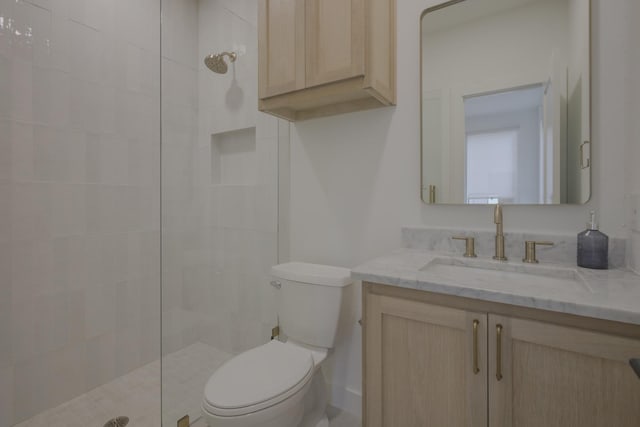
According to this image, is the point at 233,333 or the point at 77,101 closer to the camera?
the point at 77,101

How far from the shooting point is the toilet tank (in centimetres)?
136

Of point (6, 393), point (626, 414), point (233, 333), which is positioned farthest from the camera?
point (233, 333)

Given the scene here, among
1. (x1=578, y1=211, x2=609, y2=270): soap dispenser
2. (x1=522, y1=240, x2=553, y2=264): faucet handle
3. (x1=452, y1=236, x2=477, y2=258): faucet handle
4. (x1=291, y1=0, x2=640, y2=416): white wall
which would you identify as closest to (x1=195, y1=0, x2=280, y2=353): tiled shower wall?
(x1=291, y1=0, x2=640, y2=416): white wall

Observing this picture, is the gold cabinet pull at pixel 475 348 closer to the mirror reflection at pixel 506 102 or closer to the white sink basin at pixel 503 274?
the white sink basin at pixel 503 274

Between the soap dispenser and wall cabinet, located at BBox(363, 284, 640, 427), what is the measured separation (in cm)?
43

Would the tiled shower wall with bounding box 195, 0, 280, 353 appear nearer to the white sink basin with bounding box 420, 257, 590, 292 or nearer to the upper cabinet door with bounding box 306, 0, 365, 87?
the upper cabinet door with bounding box 306, 0, 365, 87

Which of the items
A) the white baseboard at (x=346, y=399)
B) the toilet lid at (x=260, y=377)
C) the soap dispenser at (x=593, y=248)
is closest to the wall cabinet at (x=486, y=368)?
the toilet lid at (x=260, y=377)

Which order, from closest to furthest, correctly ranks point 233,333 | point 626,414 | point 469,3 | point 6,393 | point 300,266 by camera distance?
point 626,414, point 469,3, point 6,393, point 300,266, point 233,333

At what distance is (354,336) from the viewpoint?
1.58 metres

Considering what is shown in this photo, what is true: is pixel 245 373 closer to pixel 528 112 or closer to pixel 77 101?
pixel 528 112

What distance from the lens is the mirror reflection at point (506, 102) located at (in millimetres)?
1139

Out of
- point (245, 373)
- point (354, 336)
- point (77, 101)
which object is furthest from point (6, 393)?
point (354, 336)

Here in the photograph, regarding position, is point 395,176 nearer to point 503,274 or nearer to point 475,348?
point 503,274

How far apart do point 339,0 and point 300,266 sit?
1.26m
